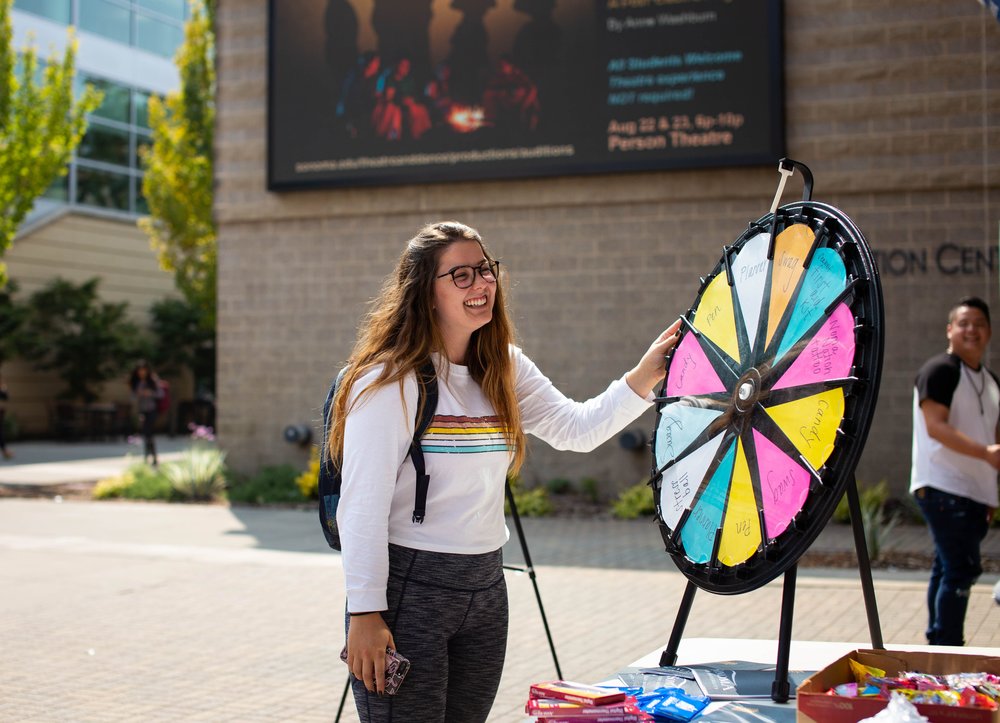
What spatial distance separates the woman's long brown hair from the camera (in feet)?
10.9

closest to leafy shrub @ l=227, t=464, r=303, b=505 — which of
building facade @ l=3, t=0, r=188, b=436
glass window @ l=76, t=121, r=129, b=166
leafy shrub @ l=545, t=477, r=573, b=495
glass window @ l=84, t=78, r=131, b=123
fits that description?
leafy shrub @ l=545, t=477, r=573, b=495

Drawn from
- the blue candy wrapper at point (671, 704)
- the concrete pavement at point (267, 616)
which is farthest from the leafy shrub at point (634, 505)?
the blue candy wrapper at point (671, 704)

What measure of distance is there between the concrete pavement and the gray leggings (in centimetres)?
146

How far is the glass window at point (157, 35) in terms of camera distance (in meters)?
34.8

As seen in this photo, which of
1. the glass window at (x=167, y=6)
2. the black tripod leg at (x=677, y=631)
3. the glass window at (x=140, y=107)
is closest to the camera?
the black tripod leg at (x=677, y=631)

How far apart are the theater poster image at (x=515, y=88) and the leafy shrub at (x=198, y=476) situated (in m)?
4.35

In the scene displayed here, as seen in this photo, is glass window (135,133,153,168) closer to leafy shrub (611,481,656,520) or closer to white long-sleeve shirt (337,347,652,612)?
leafy shrub (611,481,656,520)

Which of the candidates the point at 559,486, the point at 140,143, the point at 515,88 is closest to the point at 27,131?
the point at 515,88

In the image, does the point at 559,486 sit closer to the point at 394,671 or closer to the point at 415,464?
the point at 415,464

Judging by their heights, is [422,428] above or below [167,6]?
below

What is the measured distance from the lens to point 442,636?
3.24 m

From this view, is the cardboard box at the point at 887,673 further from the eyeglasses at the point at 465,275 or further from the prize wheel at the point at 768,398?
the eyeglasses at the point at 465,275

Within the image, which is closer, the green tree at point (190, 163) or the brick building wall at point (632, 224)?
the brick building wall at point (632, 224)

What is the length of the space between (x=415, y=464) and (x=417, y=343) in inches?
14.7
